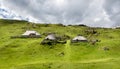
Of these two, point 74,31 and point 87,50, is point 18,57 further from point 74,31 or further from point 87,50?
point 74,31

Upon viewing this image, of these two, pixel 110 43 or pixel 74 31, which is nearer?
pixel 110 43

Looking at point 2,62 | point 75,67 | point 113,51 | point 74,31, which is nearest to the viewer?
point 75,67

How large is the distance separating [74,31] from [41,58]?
287 feet

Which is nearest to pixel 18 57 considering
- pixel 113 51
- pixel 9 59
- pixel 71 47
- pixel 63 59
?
pixel 9 59

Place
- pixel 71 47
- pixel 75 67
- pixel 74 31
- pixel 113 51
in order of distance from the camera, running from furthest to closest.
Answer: pixel 74 31
pixel 71 47
pixel 113 51
pixel 75 67

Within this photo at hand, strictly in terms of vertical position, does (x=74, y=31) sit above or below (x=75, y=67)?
above

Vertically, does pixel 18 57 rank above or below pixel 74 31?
below

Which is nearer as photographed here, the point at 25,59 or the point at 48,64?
the point at 48,64

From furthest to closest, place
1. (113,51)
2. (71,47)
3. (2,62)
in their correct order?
1. (71,47)
2. (113,51)
3. (2,62)

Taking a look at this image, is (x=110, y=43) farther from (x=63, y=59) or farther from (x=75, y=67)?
(x=75, y=67)

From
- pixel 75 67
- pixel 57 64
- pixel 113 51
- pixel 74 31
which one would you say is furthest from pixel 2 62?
pixel 74 31

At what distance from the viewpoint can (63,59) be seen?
102812 mm

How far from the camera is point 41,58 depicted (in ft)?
345

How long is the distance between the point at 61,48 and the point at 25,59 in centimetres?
1985
